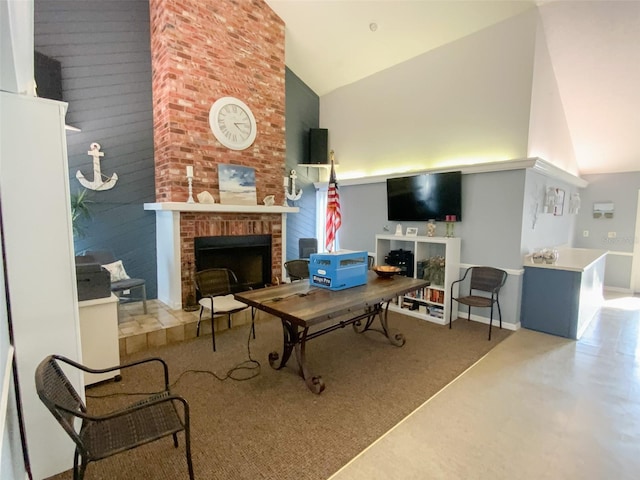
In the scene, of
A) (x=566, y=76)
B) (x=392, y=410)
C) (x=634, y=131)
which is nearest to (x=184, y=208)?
(x=392, y=410)

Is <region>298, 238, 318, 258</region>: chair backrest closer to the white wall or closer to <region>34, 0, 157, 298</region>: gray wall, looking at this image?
<region>34, 0, 157, 298</region>: gray wall

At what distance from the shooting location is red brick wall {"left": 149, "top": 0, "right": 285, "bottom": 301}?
3.86m

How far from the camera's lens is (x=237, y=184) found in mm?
4398

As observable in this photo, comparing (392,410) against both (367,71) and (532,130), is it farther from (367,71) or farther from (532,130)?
(367,71)

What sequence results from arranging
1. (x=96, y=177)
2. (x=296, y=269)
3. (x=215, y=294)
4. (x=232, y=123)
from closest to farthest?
(x=215, y=294)
(x=96, y=177)
(x=296, y=269)
(x=232, y=123)

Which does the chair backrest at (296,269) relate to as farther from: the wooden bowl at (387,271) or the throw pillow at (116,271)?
the throw pillow at (116,271)

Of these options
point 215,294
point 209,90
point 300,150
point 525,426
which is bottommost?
point 525,426

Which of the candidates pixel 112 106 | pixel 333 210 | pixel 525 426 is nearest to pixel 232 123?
pixel 112 106

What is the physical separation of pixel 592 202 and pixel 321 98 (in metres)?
5.63

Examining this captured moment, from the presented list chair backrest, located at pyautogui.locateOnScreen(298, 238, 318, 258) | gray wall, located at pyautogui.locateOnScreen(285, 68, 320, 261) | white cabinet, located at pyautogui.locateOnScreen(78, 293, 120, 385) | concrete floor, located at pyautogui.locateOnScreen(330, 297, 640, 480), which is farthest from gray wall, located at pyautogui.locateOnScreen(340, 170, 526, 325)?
white cabinet, located at pyautogui.locateOnScreen(78, 293, 120, 385)

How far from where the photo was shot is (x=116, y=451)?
138 centimetres

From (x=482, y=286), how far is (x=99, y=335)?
13.5 ft

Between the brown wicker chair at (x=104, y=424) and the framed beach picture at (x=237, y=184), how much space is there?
3013 mm

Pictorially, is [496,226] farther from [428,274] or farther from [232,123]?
[232,123]
